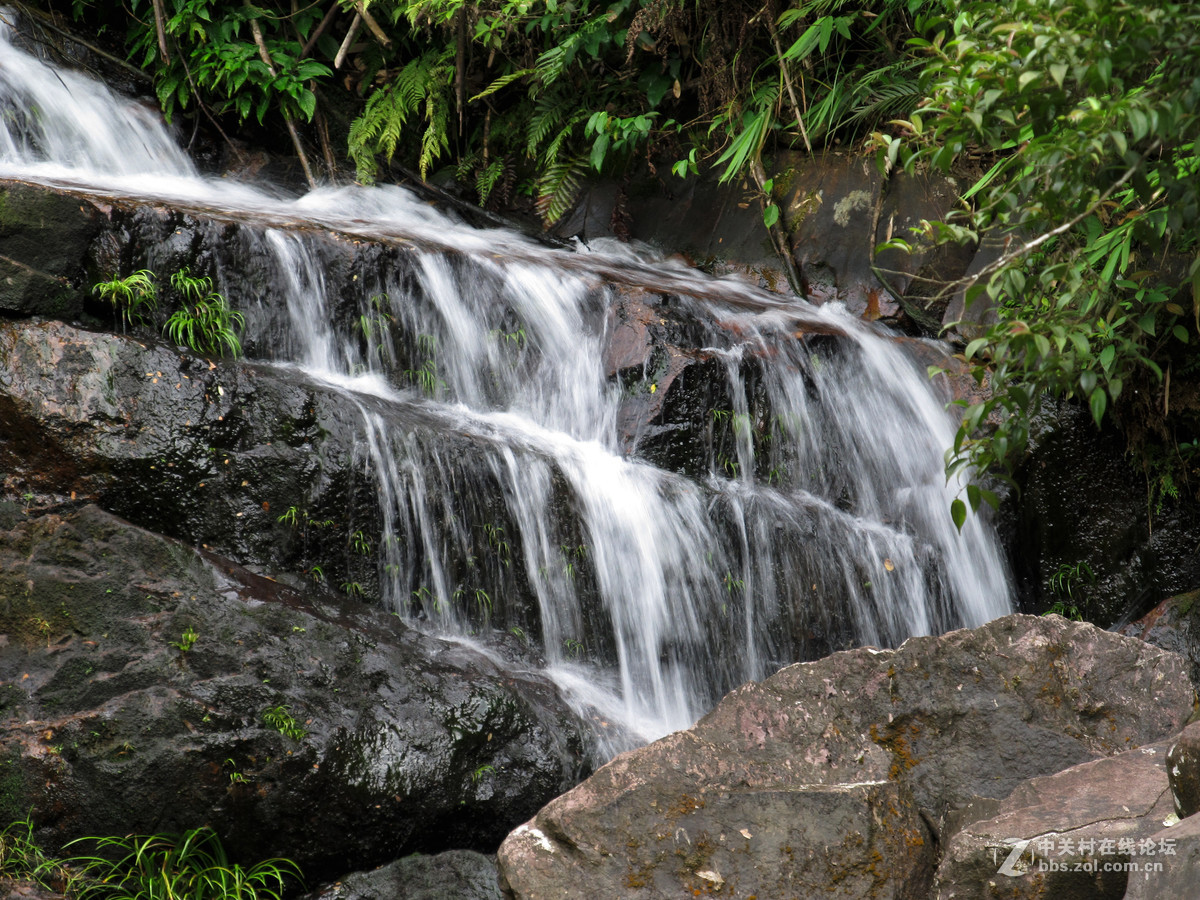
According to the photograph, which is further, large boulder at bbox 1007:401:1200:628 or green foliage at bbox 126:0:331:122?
green foliage at bbox 126:0:331:122

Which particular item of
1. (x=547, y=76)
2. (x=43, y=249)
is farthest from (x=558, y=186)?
(x=43, y=249)

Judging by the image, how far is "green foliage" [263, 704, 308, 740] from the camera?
10.2 feet

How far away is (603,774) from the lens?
103 inches

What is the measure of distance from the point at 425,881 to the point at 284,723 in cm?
68

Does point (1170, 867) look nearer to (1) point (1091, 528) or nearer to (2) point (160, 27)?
(1) point (1091, 528)

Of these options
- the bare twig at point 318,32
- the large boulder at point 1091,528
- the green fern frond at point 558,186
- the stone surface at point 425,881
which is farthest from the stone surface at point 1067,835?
the bare twig at point 318,32

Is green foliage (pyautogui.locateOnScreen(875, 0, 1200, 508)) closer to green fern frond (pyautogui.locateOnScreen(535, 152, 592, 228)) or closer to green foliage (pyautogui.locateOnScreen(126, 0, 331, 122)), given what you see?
green fern frond (pyautogui.locateOnScreen(535, 152, 592, 228))

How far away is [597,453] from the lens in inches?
196

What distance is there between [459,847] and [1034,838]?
1.92m

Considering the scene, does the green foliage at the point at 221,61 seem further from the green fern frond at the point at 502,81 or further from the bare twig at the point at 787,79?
the bare twig at the point at 787,79

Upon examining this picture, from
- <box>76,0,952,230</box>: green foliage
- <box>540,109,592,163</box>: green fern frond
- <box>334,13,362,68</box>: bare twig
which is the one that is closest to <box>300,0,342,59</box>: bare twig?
<box>76,0,952,230</box>: green foliage

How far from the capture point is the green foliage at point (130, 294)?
4152 millimetres

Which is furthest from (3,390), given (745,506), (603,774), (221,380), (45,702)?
(745,506)

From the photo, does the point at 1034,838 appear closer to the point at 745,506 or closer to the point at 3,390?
the point at 745,506
